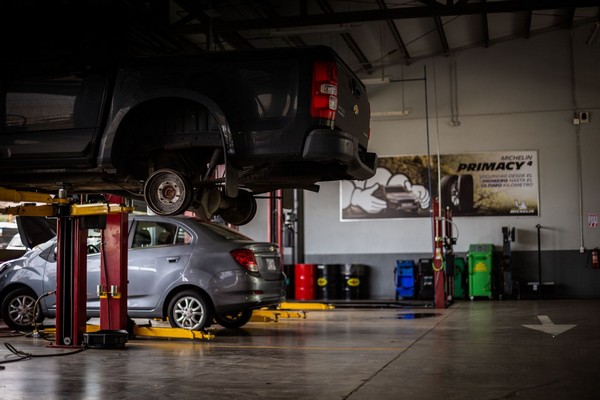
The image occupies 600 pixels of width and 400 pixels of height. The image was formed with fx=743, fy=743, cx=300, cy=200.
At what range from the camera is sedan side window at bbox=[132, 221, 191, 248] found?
9.68 metres

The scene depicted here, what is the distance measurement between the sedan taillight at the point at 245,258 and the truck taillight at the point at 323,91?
4292mm

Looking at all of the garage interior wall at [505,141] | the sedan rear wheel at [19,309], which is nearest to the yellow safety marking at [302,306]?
the sedan rear wheel at [19,309]

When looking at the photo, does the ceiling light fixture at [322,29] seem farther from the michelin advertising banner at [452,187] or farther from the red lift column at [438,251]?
the michelin advertising banner at [452,187]

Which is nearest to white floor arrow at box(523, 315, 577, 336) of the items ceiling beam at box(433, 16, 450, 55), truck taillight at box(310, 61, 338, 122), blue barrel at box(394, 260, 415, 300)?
truck taillight at box(310, 61, 338, 122)

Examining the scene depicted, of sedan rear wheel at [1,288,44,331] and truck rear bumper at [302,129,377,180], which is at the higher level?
truck rear bumper at [302,129,377,180]

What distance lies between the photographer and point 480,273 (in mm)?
17219

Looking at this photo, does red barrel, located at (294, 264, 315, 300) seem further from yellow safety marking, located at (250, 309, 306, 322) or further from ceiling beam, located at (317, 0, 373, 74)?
yellow safety marking, located at (250, 309, 306, 322)

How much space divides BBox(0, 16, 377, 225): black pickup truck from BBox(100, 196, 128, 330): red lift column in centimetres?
243

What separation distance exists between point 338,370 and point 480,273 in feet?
37.4

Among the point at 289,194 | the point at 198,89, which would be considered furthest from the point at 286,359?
the point at 198,89

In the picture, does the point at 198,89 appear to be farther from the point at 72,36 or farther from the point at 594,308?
the point at 594,308

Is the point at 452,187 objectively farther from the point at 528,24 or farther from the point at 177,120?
the point at 177,120

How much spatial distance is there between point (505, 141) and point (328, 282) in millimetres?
5497

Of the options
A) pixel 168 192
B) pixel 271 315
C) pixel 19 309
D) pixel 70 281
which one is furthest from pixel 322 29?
pixel 168 192
